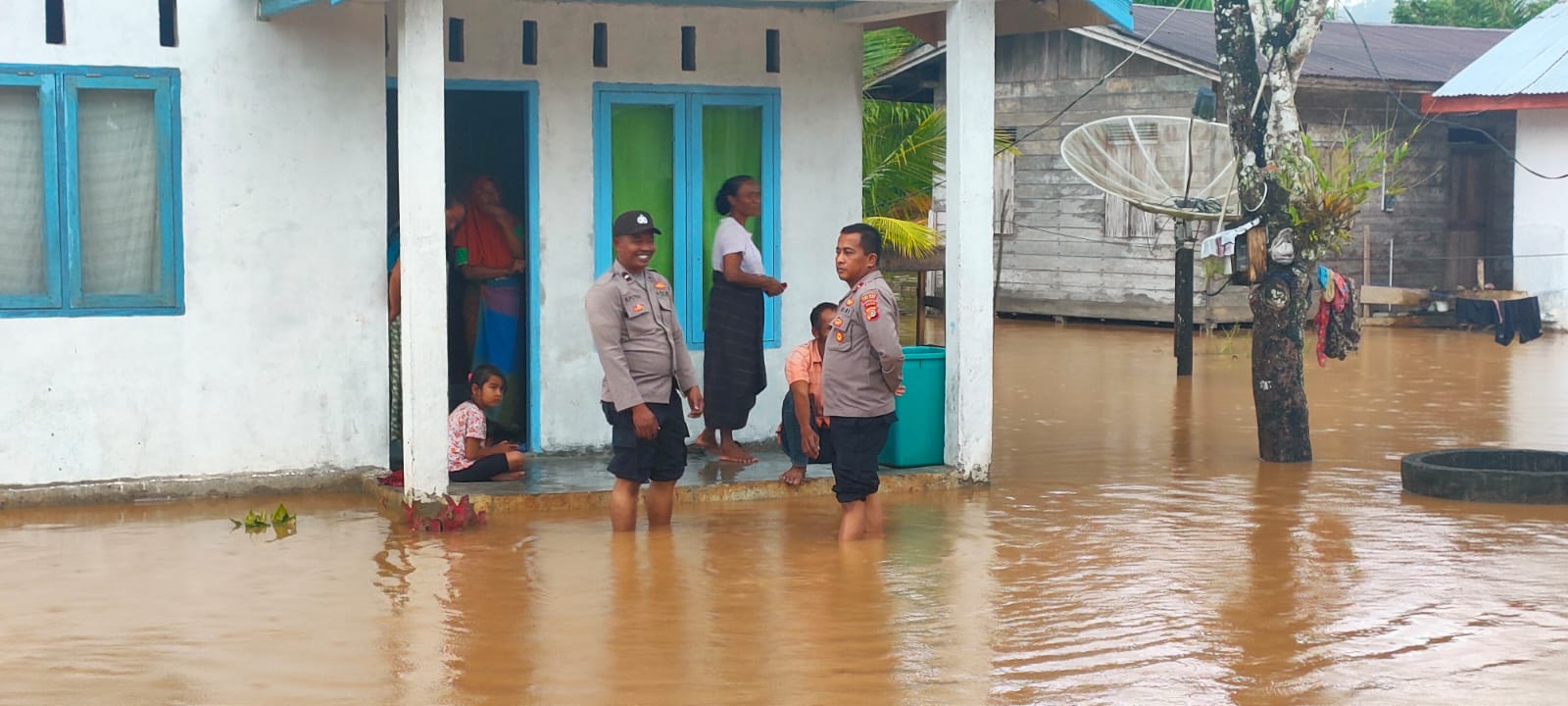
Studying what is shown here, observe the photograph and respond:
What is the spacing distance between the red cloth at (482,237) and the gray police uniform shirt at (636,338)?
8.87 feet

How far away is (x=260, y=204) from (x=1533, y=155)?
16908mm

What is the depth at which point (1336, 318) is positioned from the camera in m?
12.9

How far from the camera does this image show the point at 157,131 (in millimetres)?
9719

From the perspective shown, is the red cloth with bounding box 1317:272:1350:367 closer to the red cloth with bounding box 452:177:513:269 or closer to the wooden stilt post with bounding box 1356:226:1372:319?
the red cloth with bounding box 452:177:513:269

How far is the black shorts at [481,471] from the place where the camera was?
9859 millimetres

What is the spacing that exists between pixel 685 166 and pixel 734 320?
1241 millimetres

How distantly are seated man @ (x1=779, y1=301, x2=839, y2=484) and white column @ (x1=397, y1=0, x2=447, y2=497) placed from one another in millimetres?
1879

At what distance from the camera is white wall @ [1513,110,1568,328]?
70.1ft

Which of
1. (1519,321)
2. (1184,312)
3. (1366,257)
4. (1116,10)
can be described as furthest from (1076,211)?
(1116,10)

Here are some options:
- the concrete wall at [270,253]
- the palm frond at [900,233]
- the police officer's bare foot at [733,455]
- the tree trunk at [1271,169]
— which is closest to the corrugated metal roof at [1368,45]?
the palm frond at [900,233]

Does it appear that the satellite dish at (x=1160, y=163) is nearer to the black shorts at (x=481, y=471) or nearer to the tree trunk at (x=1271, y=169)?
the tree trunk at (x=1271, y=169)

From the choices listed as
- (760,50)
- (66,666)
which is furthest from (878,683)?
(760,50)

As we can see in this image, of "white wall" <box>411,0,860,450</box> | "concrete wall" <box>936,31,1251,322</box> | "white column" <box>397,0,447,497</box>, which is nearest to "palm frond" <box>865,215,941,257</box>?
"concrete wall" <box>936,31,1251,322</box>

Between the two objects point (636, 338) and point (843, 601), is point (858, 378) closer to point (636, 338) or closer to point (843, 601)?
point (636, 338)
